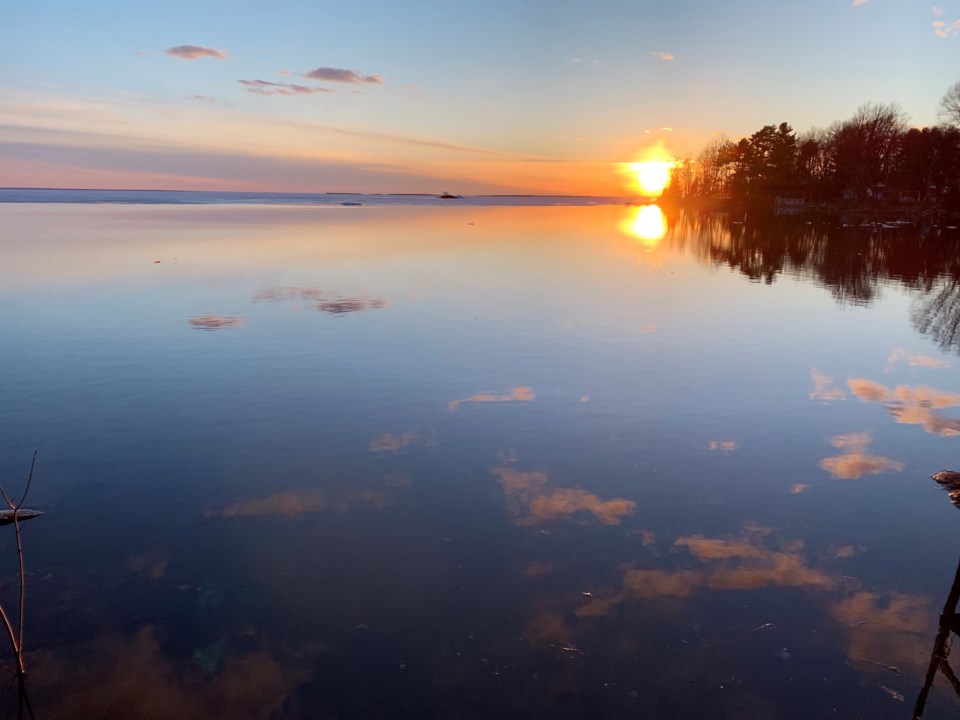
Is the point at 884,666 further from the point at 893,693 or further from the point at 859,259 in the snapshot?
the point at 859,259

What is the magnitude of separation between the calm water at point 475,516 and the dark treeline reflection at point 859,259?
8591 millimetres

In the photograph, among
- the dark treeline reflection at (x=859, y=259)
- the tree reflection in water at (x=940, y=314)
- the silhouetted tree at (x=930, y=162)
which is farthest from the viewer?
the silhouetted tree at (x=930, y=162)

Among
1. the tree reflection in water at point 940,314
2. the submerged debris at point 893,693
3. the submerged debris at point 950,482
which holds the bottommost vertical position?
the submerged debris at point 893,693

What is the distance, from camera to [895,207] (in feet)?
427

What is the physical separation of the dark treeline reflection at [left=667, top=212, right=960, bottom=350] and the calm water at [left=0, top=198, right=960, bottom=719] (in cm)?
859

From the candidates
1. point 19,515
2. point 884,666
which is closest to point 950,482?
point 884,666

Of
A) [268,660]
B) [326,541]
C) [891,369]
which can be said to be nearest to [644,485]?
[326,541]

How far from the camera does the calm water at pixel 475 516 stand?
7578 millimetres

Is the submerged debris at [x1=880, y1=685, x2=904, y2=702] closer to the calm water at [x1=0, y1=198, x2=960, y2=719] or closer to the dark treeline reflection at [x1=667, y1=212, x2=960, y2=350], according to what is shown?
the calm water at [x1=0, y1=198, x2=960, y2=719]

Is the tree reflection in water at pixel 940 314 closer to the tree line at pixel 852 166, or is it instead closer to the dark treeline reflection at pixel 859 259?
the dark treeline reflection at pixel 859 259

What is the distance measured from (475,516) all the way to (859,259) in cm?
5662

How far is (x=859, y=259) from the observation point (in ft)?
181

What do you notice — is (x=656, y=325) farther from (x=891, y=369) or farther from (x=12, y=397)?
(x=12, y=397)

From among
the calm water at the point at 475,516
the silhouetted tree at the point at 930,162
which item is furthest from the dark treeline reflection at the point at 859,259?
the silhouetted tree at the point at 930,162
